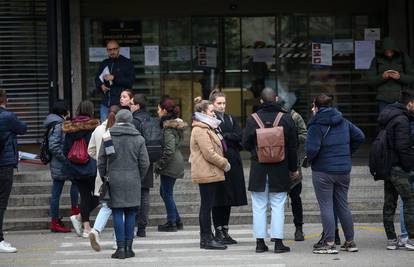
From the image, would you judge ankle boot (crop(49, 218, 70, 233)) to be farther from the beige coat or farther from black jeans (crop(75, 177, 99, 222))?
the beige coat

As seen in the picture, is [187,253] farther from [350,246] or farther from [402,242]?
[402,242]

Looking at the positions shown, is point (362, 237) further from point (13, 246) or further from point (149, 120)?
point (13, 246)

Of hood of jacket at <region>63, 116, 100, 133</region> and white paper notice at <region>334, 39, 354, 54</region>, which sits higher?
white paper notice at <region>334, 39, 354, 54</region>

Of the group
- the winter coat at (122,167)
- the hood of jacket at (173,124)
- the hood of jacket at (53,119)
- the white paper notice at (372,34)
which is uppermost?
the white paper notice at (372,34)

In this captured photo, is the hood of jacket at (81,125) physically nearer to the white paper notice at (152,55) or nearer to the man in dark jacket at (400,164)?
the man in dark jacket at (400,164)

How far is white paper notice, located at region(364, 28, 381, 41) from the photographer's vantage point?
17.0 metres

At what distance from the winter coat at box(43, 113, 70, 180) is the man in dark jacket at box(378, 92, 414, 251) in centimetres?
425

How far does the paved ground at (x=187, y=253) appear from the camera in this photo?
995 centimetres

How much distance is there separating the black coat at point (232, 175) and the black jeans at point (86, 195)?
177cm

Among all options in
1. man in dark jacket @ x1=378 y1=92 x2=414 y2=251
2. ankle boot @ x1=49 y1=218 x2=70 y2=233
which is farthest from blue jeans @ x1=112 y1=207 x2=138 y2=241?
man in dark jacket @ x1=378 y1=92 x2=414 y2=251

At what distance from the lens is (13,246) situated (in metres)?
11.4

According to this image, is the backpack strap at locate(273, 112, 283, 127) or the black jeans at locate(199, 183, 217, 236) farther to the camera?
the black jeans at locate(199, 183, 217, 236)

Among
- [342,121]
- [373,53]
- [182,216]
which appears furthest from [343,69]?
[342,121]

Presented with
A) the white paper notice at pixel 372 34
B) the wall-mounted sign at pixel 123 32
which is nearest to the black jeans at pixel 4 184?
the wall-mounted sign at pixel 123 32
